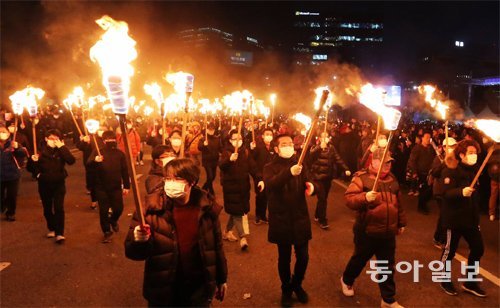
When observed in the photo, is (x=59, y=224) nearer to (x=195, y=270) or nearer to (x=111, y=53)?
(x=195, y=270)

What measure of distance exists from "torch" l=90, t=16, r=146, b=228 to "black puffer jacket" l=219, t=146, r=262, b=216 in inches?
156

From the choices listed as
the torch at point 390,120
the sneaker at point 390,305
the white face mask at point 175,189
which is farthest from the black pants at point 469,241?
the white face mask at point 175,189

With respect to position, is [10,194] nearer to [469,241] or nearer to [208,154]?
[208,154]

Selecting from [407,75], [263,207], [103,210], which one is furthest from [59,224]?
[407,75]

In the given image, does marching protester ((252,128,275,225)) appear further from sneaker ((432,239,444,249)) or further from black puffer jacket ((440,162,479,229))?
black puffer jacket ((440,162,479,229))

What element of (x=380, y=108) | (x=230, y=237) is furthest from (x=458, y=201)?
(x=230, y=237)

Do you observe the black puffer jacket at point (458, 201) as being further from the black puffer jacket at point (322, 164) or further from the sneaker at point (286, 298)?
the black puffer jacket at point (322, 164)

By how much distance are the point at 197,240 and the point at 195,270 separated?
25 cm

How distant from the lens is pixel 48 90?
29.5 meters

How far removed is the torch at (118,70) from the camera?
95.0 inches

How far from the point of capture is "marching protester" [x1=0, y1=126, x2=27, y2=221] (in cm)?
813

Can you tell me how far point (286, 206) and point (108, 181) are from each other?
3.68 m

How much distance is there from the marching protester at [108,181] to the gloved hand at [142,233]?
4436mm

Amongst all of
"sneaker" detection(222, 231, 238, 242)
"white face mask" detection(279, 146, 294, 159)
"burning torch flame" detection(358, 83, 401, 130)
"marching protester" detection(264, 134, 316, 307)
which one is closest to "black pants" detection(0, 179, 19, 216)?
"sneaker" detection(222, 231, 238, 242)
